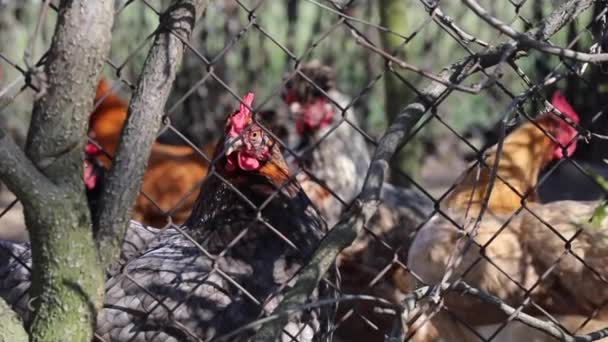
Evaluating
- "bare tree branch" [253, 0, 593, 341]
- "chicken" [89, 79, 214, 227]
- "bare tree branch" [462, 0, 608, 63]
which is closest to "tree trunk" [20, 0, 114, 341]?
"bare tree branch" [253, 0, 593, 341]

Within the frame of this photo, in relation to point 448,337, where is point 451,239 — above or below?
above

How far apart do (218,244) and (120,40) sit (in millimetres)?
5556

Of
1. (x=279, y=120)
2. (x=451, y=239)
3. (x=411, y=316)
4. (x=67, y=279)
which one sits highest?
(x=279, y=120)

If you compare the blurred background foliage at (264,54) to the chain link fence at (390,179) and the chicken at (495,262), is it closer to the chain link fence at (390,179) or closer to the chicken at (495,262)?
the chain link fence at (390,179)

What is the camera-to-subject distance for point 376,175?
2125 mm

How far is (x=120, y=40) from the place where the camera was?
26.3 ft

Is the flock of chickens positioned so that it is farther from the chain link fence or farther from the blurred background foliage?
the blurred background foliage

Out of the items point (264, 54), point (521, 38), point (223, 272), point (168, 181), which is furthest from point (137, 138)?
point (264, 54)

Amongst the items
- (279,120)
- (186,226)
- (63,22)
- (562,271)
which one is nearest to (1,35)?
(279,120)

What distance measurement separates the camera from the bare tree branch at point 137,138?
6.37 feet

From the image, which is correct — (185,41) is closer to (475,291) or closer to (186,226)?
(475,291)

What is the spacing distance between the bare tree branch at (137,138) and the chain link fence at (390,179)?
0.36 ft

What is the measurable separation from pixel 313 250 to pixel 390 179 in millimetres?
3408

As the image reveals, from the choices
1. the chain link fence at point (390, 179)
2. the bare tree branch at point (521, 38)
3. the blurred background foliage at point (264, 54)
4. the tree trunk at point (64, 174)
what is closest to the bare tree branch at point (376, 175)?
the chain link fence at point (390, 179)
